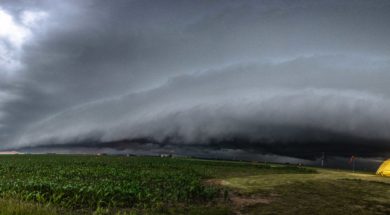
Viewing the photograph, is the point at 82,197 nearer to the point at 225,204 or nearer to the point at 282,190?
the point at 225,204

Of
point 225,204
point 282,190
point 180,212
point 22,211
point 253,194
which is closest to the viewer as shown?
point 22,211

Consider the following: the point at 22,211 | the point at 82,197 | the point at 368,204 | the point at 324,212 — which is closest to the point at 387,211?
the point at 368,204

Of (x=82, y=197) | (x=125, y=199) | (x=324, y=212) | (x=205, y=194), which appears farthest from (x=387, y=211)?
(x=82, y=197)

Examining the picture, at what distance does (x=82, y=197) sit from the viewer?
19.5 m

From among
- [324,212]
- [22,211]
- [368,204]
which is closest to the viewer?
[22,211]

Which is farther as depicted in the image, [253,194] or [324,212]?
[253,194]

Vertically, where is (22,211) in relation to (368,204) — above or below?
above

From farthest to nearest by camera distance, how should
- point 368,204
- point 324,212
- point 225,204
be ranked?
point 368,204, point 225,204, point 324,212

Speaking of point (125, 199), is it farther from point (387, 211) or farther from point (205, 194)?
point (387, 211)

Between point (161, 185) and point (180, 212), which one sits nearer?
point (180, 212)

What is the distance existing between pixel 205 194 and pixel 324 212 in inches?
333

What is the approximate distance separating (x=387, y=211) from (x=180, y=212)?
13984 millimetres

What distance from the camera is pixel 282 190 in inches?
1097

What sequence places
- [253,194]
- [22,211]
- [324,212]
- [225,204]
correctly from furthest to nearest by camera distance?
[253,194]
[225,204]
[324,212]
[22,211]
